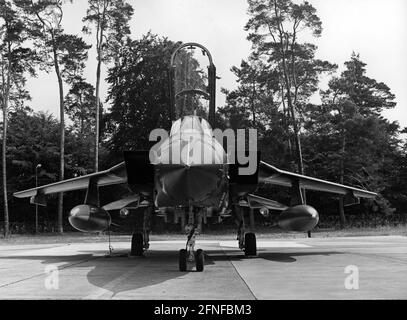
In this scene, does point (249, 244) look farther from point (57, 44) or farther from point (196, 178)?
point (57, 44)

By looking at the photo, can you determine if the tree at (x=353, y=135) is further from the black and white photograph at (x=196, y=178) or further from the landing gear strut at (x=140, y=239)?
the landing gear strut at (x=140, y=239)

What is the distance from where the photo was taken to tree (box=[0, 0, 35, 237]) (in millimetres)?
36875

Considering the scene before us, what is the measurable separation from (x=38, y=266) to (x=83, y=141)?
4092cm

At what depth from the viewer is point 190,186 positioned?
827 cm

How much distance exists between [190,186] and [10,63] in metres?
36.2

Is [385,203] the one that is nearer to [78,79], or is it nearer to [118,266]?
[78,79]

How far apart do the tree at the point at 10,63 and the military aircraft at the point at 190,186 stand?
2537 centimetres

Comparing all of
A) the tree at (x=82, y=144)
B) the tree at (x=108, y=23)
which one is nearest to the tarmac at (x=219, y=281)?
the tree at (x=108, y=23)

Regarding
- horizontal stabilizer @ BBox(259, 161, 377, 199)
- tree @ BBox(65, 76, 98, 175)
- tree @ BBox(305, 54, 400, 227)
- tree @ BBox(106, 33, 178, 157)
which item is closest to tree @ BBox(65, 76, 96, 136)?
tree @ BBox(65, 76, 98, 175)

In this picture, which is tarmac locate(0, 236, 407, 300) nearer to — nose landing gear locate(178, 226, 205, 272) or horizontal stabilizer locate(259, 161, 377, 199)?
nose landing gear locate(178, 226, 205, 272)

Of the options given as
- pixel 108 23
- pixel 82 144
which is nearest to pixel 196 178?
pixel 108 23

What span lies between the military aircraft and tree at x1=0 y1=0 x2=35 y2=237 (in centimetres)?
2537

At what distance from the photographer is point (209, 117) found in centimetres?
1112
